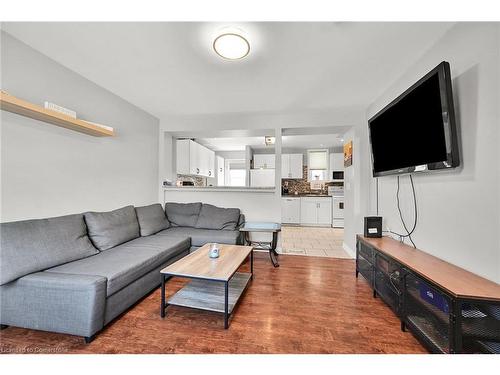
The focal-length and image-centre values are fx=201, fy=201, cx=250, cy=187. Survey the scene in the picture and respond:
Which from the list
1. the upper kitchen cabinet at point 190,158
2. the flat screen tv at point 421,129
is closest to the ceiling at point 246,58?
the flat screen tv at point 421,129

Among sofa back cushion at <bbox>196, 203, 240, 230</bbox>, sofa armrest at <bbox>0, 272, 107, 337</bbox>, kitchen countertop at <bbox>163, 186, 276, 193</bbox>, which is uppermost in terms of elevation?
kitchen countertop at <bbox>163, 186, 276, 193</bbox>

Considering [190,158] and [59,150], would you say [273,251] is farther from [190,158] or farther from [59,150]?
[59,150]

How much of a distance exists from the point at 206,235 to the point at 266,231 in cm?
92

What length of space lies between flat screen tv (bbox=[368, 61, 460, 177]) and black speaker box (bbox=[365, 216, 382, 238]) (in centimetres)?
58

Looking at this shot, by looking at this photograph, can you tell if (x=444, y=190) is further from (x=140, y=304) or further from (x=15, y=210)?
(x=15, y=210)

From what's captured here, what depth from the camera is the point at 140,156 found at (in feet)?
11.2

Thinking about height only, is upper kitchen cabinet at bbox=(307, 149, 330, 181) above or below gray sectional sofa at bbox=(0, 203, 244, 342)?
above

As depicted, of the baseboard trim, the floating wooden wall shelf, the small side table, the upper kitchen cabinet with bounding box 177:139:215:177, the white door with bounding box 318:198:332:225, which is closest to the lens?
the floating wooden wall shelf

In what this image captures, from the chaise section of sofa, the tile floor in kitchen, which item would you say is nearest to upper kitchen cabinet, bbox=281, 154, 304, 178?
the tile floor in kitchen

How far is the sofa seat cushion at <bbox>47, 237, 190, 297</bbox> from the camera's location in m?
1.64

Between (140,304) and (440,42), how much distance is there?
142 inches

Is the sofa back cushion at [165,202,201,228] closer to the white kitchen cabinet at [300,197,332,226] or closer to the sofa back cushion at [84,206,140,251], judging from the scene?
the sofa back cushion at [84,206,140,251]

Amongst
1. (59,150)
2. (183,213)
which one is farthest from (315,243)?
(59,150)
